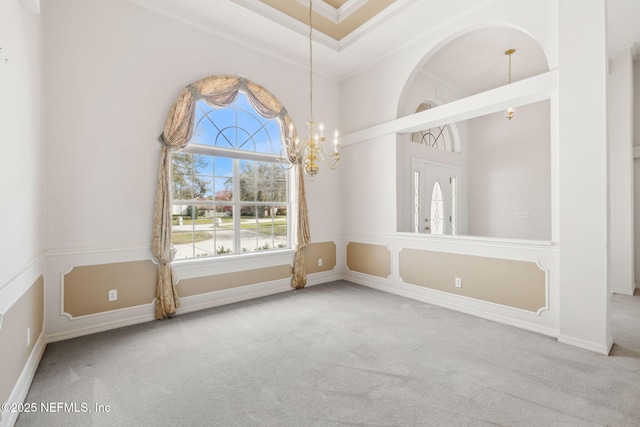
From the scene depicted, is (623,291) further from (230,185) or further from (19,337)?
(19,337)

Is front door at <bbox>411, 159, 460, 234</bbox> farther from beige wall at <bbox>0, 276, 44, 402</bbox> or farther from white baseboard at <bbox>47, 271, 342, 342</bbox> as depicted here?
beige wall at <bbox>0, 276, 44, 402</bbox>

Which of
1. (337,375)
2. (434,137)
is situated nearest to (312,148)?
(337,375)

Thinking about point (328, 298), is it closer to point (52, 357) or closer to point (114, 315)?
point (114, 315)

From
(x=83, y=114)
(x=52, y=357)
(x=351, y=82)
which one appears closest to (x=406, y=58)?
(x=351, y=82)

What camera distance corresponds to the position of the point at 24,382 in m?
1.99

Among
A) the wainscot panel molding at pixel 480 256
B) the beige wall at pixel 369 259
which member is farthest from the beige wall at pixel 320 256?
the wainscot panel molding at pixel 480 256

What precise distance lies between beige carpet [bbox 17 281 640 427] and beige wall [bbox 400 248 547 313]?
0.35 metres

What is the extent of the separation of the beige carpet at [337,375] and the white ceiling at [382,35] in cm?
370

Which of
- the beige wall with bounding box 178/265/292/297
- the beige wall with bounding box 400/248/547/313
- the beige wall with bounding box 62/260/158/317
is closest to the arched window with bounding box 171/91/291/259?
the beige wall with bounding box 178/265/292/297

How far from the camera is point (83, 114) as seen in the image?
2.96m

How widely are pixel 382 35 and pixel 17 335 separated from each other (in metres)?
4.85

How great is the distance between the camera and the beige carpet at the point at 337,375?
1776 millimetres

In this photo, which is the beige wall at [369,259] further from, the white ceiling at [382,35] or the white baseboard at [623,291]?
the white baseboard at [623,291]

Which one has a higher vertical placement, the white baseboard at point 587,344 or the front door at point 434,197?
the front door at point 434,197
